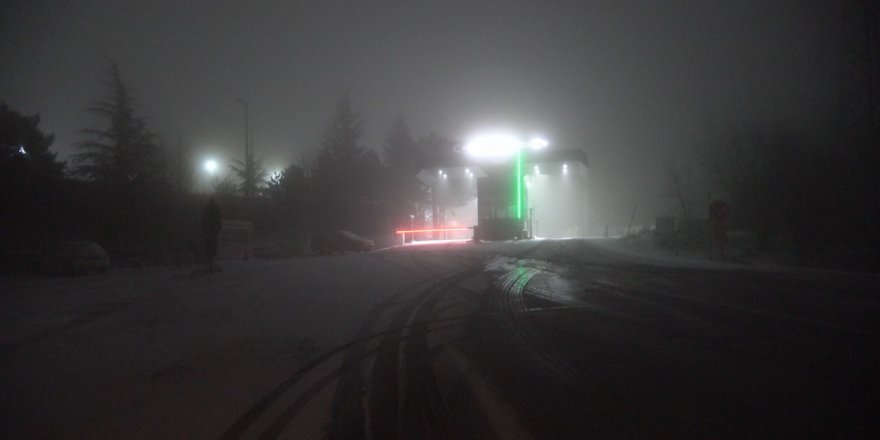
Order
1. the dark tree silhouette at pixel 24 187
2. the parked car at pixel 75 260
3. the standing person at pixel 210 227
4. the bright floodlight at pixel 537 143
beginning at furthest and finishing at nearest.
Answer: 1. the bright floodlight at pixel 537 143
2. the dark tree silhouette at pixel 24 187
3. the parked car at pixel 75 260
4. the standing person at pixel 210 227

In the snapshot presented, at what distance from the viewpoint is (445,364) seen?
5.68m

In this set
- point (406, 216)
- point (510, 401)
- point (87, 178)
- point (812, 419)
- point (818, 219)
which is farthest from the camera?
point (406, 216)

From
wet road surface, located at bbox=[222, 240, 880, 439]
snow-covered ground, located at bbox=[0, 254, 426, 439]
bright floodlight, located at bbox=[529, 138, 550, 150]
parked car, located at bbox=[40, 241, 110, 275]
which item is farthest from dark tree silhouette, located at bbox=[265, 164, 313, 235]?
wet road surface, located at bbox=[222, 240, 880, 439]

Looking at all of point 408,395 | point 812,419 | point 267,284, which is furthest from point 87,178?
point 812,419

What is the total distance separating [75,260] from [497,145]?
31245 millimetres

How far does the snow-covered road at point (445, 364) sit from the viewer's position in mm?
4000

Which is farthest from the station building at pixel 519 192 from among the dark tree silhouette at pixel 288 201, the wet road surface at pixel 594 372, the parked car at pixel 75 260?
the wet road surface at pixel 594 372

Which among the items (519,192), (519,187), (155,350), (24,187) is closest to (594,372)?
(155,350)

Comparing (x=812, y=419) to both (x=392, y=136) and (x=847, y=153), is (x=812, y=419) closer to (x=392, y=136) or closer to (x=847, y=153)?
(x=847, y=153)

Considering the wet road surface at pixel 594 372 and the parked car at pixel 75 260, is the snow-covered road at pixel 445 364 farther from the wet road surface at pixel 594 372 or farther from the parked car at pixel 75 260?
the parked car at pixel 75 260

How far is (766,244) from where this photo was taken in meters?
21.8

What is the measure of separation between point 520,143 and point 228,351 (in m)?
38.0

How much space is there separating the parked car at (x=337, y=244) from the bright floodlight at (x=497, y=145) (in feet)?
51.0

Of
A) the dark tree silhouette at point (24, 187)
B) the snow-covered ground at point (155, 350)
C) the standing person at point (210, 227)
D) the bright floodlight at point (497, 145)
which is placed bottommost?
the snow-covered ground at point (155, 350)
